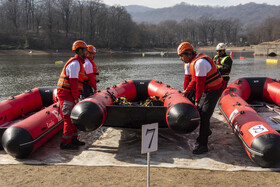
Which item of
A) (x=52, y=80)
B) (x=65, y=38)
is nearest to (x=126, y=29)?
(x=65, y=38)

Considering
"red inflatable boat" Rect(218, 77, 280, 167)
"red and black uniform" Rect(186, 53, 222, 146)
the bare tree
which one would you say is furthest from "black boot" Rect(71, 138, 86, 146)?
the bare tree

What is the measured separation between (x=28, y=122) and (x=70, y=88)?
907mm

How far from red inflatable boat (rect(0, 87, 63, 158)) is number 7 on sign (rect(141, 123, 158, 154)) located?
7.08 ft

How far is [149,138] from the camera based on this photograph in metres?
2.88

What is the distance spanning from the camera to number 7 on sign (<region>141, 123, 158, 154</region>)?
2.82 meters

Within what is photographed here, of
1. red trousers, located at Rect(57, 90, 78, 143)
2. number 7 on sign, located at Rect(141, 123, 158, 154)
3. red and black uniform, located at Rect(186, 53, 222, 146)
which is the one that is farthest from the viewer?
red trousers, located at Rect(57, 90, 78, 143)

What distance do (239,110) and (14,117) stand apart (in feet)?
15.2

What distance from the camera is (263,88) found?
709 cm

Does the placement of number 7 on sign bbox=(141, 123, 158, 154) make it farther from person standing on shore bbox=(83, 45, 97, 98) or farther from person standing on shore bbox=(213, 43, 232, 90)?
person standing on shore bbox=(213, 43, 232, 90)

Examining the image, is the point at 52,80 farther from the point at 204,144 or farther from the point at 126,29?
the point at 126,29

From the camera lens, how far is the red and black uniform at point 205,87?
3984mm

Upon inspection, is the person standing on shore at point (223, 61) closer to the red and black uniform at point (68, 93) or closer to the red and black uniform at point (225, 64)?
the red and black uniform at point (225, 64)

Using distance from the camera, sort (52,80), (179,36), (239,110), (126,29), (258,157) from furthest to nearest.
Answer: (179,36) → (126,29) → (52,80) → (239,110) → (258,157)

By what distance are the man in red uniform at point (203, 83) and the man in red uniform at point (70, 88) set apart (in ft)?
5.75
